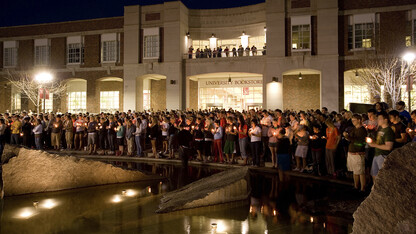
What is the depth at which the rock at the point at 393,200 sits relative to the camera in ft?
9.93

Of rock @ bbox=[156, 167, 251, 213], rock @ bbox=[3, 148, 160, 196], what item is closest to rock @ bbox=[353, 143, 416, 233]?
rock @ bbox=[156, 167, 251, 213]

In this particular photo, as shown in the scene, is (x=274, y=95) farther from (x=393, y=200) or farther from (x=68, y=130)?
(x=393, y=200)

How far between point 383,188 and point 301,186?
6215 mm

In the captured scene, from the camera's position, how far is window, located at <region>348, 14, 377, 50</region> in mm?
23891

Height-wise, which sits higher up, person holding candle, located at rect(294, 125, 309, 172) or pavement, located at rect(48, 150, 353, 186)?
person holding candle, located at rect(294, 125, 309, 172)

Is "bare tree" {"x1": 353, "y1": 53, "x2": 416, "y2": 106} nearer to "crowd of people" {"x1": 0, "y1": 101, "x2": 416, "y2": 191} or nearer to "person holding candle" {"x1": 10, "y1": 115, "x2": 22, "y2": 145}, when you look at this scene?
"crowd of people" {"x1": 0, "y1": 101, "x2": 416, "y2": 191}

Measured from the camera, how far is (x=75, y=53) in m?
31.7

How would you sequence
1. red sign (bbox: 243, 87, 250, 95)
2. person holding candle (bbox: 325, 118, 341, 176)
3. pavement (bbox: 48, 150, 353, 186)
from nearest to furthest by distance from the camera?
person holding candle (bbox: 325, 118, 341, 176), pavement (bbox: 48, 150, 353, 186), red sign (bbox: 243, 87, 250, 95)

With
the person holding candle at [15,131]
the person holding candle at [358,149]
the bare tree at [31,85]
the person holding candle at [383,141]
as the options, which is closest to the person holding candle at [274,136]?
the person holding candle at [358,149]

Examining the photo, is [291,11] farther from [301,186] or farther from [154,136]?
[301,186]

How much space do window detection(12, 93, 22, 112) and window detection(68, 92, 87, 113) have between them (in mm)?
5836

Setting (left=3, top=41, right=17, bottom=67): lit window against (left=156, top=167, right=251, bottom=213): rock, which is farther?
(left=3, top=41, right=17, bottom=67): lit window

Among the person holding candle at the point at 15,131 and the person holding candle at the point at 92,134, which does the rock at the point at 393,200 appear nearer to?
the person holding candle at the point at 92,134

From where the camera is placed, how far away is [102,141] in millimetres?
16641
